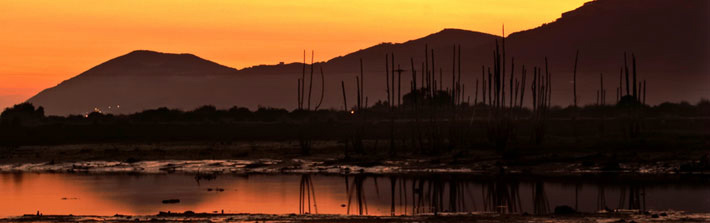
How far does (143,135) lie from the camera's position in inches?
2990

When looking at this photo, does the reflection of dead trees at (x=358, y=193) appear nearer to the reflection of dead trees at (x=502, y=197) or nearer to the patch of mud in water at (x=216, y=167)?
the reflection of dead trees at (x=502, y=197)

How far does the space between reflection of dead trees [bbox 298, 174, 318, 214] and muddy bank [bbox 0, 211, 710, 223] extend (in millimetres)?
2595

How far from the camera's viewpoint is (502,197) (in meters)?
33.8

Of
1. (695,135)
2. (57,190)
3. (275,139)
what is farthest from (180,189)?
(275,139)

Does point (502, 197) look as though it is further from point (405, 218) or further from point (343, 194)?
point (405, 218)

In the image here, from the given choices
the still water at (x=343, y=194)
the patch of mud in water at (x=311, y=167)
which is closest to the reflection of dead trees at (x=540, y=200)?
the still water at (x=343, y=194)

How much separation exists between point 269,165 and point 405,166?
5.74 meters

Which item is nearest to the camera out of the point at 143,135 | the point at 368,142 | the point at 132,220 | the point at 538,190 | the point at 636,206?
the point at 132,220

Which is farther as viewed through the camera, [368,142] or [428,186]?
[368,142]

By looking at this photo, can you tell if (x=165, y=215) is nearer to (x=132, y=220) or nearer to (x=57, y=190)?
(x=132, y=220)

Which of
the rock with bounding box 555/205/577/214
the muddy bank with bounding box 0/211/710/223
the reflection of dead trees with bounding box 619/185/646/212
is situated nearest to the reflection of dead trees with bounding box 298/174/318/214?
the muddy bank with bounding box 0/211/710/223

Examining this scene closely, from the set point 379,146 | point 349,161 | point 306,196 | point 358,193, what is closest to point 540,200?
point 358,193

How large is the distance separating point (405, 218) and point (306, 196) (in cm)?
775

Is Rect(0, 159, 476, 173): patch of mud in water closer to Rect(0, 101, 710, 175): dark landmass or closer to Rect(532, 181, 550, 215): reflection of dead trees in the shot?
Rect(0, 101, 710, 175): dark landmass
